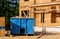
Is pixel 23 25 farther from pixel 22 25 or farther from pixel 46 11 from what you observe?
pixel 46 11

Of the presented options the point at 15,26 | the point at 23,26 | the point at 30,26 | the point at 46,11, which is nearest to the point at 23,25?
the point at 23,26

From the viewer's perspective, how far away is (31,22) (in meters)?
18.8

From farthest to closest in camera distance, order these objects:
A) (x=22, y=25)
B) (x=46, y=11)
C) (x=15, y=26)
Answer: (x=46, y=11) → (x=22, y=25) → (x=15, y=26)

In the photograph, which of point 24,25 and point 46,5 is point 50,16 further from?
point 24,25

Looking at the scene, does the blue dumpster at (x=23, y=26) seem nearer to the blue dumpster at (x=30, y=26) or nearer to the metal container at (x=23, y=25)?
the metal container at (x=23, y=25)

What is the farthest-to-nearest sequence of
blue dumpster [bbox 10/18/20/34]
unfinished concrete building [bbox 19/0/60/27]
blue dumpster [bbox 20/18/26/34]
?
unfinished concrete building [bbox 19/0/60/27] → blue dumpster [bbox 20/18/26/34] → blue dumpster [bbox 10/18/20/34]

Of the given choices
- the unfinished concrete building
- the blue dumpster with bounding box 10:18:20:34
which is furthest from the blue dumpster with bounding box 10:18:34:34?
the unfinished concrete building

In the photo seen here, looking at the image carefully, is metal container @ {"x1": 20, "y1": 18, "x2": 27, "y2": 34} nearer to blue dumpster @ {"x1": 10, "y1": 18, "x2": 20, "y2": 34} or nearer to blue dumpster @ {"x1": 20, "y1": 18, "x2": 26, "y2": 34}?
blue dumpster @ {"x1": 20, "y1": 18, "x2": 26, "y2": 34}

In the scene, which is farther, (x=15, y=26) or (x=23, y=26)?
(x=23, y=26)

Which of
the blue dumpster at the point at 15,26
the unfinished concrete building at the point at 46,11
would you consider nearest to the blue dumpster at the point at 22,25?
the blue dumpster at the point at 15,26

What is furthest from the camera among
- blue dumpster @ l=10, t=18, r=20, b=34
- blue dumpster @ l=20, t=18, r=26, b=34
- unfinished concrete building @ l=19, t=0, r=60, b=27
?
unfinished concrete building @ l=19, t=0, r=60, b=27

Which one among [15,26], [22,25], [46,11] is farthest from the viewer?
[46,11]

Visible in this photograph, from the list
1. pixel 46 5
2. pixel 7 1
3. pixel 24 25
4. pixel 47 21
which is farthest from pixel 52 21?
pixel 7 1

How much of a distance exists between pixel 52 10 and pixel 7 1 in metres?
15.8
